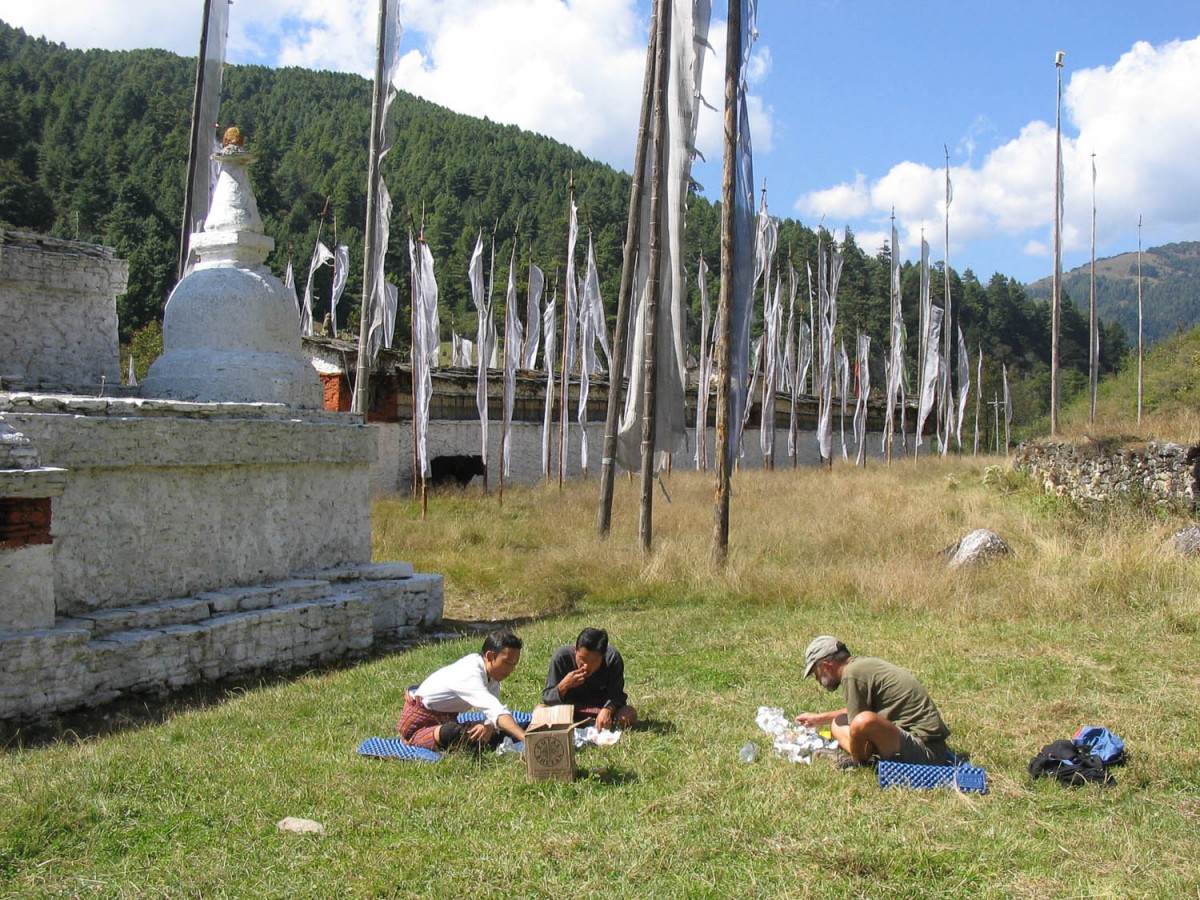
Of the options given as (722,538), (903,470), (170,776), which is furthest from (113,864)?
(903,470)

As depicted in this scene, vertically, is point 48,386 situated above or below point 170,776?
above

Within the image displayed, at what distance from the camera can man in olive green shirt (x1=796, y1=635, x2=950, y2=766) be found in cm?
543

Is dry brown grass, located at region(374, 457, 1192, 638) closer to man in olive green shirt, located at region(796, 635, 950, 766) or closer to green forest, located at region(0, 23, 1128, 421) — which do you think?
man in olive green shirt, located at region(796, 635, 950, 766)

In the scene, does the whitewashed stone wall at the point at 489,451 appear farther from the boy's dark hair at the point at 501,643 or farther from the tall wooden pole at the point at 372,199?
the boy's dark hair at the point at 501,643

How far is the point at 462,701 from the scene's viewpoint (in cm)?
599

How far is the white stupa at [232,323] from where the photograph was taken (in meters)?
9.13

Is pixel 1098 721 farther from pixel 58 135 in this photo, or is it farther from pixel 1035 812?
pixel 58 135

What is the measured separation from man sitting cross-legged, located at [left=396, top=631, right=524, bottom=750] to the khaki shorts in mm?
2162

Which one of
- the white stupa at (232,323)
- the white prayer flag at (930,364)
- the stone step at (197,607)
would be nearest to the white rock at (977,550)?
the stone step at (197,607)

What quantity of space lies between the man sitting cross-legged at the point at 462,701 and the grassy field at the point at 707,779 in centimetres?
21

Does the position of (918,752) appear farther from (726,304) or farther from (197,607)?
(726,304)

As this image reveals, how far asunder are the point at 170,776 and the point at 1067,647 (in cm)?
713

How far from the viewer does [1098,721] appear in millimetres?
6422

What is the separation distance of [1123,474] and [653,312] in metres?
9.49
